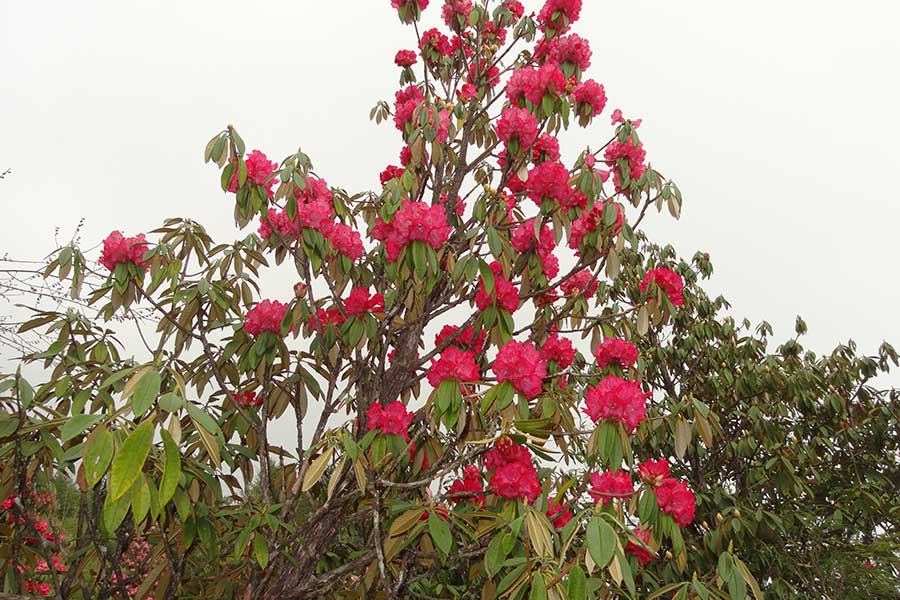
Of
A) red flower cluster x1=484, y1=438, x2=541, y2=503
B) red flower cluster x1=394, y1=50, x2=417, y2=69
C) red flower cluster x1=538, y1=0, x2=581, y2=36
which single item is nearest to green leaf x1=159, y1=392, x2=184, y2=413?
red flower cluster x1=484, y1=438, x2=541, y2=503

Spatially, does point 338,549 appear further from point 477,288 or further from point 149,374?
point 149,374

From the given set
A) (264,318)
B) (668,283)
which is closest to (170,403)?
(264,318)

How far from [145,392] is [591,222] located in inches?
66.0

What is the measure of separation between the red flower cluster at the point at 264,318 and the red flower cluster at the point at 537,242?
0.92 meters

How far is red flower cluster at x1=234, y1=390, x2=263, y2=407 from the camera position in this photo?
230cm

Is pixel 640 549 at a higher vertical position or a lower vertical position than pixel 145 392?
lower

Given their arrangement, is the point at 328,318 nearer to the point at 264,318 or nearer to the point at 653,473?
the point at 264,318

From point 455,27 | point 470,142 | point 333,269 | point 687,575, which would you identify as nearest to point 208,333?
point 333,269

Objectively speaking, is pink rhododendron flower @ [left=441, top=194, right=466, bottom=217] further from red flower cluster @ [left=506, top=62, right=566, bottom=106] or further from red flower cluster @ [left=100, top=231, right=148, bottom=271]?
red flower cluster @ [left=100, top=231, right=148, bottom=271]

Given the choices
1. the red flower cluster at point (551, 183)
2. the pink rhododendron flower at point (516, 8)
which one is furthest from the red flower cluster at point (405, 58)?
the red flower cluster at point (551, 183)

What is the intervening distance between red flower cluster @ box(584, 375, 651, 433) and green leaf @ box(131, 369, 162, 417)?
1.14 m

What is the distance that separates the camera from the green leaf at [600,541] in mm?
1187

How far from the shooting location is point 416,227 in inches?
71.9

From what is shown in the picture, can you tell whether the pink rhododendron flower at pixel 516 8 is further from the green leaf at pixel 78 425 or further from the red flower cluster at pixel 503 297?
the green leaf at pixel 78 425
